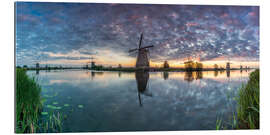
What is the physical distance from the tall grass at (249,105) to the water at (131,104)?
0.18m

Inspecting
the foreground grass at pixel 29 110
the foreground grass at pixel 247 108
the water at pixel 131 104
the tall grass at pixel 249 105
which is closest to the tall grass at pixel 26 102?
the foreground grass at pixel 29 110

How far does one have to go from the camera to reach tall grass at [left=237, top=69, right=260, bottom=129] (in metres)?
2.07

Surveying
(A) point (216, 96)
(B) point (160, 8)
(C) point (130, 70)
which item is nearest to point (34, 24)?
(C) point (130, 70)

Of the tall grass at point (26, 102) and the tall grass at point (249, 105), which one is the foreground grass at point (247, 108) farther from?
the tall grass at point (26, 102)

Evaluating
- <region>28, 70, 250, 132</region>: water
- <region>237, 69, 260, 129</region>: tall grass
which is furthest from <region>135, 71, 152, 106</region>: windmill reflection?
<region>237, 69, 260, 129</region>: tall grass

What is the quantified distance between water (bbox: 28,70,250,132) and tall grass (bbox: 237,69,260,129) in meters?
0.18

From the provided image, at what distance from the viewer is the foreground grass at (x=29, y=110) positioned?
189 cm

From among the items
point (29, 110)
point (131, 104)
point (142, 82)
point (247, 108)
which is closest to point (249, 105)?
point (247, 108)

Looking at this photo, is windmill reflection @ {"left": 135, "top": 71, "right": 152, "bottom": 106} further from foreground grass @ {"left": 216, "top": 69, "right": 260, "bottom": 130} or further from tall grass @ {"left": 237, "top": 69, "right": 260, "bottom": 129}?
tall grass @ {"left": 237, "top": 69, "right": 260, "bottom": 129}

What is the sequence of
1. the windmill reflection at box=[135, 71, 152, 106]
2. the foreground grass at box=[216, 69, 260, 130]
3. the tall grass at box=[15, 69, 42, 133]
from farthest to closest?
the windmill reflection at box=[135, 71, 152, 106]
the foreground grass at box=[216, 69, 260, 130]
the tall grass at box=[15, 69, 42, 133]

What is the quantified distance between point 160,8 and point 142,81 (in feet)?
7.41

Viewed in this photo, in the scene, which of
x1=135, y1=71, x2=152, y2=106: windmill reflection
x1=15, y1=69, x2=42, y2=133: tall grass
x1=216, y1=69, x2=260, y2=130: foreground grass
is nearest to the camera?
x1=15, y1=69, x2=42, y2=133: tall grass

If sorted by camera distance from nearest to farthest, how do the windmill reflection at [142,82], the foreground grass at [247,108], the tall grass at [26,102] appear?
the tall grass at [26,102]
the foreground grass at [247,108]
the windmill reflection at [142,82]

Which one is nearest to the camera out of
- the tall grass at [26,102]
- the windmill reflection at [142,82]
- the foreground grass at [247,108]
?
the tall grass at [26,102]
